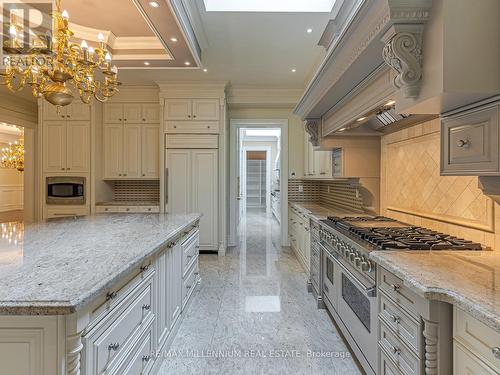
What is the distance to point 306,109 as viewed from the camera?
319cm

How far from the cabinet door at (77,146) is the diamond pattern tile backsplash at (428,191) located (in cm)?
451

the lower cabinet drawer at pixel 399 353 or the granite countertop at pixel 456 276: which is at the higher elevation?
the granite countertop at pixel 456 276

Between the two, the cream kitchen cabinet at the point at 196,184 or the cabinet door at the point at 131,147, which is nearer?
the cream kitchen cabinet at the point at 196,184

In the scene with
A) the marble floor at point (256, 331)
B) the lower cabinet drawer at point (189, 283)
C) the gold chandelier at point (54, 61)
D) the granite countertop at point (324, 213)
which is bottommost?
the marble floor at point (256, 331)

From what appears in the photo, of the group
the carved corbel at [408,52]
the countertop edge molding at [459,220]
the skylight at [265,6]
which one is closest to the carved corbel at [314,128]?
the skylight at [265,6]

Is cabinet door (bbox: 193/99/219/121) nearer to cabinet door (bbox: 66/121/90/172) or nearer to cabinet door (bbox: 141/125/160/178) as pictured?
cabinet door (bbox: 141/125/160/178)

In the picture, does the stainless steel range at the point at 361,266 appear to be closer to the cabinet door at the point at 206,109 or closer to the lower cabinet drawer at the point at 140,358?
the lower cabinet drawer at the point at 140,358

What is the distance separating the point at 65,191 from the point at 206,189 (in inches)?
91.0

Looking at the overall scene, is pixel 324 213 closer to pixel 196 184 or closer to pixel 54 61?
pixel 196 184

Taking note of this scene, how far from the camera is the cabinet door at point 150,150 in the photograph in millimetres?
5152

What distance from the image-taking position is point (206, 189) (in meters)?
5.00

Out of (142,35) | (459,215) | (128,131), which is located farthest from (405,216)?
(128,131)

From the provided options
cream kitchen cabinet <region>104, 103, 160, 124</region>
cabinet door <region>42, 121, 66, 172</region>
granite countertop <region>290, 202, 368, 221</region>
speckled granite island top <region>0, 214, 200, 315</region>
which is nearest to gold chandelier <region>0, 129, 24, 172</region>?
cabinet door <region>42, 121, 66, 172</region>

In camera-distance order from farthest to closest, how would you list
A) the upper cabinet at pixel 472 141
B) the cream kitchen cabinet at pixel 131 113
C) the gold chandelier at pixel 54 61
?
1. the cream kitchen cabinet at pixel 131 113
2. the gold chandelier at pixel 54 61
3. the upper cabinet at pixel 472 141
